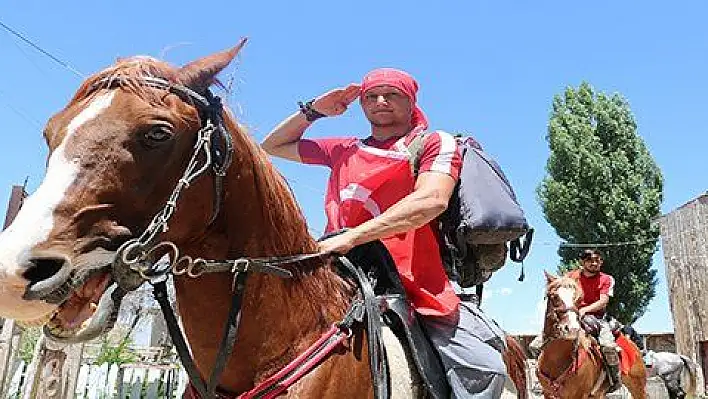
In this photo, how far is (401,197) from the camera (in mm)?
3312

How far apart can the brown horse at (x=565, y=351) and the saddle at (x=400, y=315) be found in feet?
25.8

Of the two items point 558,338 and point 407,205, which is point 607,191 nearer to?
point 558,338

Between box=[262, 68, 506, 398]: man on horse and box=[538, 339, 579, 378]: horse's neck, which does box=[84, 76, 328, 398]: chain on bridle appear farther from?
box=[538, 339, 579, 378]: horse's neck

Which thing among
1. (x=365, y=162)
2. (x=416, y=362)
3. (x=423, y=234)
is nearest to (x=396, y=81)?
(x=365, y=162)

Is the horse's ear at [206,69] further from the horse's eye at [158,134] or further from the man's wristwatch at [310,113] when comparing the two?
the man's wristwatch at [310,113]

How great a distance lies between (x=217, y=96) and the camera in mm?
2637

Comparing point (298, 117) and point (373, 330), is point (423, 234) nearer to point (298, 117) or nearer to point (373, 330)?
point (373, 330)

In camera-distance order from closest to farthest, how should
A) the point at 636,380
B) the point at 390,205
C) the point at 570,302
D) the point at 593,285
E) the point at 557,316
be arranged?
1. the point at 390,205
2. the point at 570,302
3. the point at 557,316
4. the point at 593,285
5. the point at 636,380

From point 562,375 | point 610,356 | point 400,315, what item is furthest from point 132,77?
point 610,356

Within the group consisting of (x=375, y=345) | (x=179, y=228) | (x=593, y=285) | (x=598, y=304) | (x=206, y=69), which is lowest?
(x=375, y=345)

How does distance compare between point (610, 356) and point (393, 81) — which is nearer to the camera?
point (393, 81)

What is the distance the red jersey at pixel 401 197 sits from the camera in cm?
317

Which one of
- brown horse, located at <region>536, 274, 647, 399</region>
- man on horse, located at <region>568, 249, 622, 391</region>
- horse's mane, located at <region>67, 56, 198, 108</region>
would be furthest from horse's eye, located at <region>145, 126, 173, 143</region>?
man on horse, located at <region>568, 249, 622, 391</region>

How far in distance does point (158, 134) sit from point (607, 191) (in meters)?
28.3
